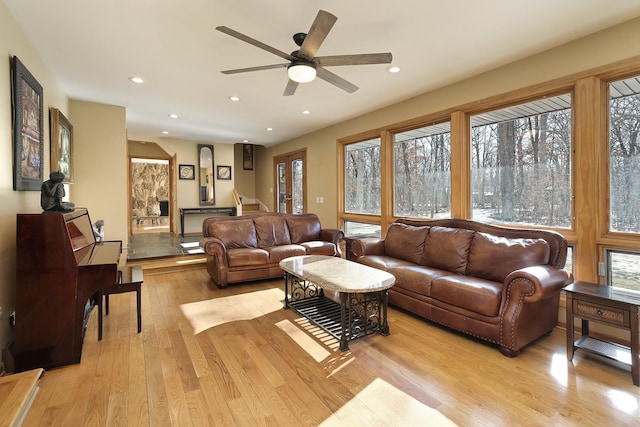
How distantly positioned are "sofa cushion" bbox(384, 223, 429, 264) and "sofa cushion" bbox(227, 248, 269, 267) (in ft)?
5.61

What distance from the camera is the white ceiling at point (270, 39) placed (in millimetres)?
2242

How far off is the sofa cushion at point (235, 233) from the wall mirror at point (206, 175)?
3.49 m

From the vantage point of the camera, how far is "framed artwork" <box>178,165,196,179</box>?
25.0ft

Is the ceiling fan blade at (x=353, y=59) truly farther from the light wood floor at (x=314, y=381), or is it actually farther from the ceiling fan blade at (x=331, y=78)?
the light wood floor at (x=314, y=381)

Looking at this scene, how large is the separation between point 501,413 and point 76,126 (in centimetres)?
588

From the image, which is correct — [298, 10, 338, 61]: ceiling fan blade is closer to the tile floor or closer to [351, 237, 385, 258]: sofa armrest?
[351, 237, 385, 258]: sofa armrest

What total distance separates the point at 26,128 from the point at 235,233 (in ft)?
8.58

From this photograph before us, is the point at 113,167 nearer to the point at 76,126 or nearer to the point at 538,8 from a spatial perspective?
the point at 76,126

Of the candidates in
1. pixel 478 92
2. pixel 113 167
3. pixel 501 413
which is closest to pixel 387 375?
pixel 501 413

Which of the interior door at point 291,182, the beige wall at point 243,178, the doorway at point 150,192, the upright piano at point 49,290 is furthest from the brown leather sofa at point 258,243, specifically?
the doorway at point 150,192

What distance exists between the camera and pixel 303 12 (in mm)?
2270

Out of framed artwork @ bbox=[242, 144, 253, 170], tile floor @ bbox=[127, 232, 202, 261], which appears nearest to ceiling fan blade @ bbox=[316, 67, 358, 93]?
tile floor @ bbox=[127, 232, 202, 261]

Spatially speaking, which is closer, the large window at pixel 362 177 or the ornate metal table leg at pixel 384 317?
the ornate metal table leg at pixel 384 317

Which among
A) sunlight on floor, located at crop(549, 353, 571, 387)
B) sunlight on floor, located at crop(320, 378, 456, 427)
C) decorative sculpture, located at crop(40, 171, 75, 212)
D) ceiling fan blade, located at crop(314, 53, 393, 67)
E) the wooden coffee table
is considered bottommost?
sunlight on floor, located at crop(320, 378, 456, 427)
